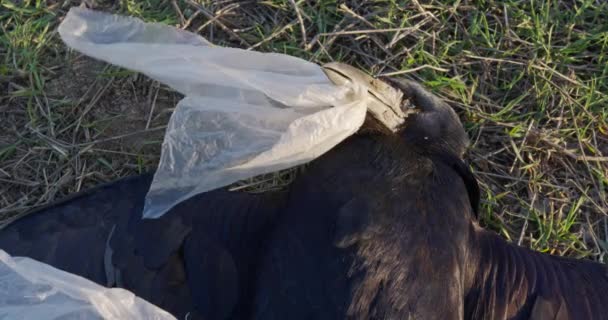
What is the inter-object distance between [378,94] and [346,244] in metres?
0.47

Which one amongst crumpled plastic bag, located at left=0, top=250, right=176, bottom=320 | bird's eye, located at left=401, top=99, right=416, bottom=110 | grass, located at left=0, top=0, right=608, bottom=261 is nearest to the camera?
crumpled plastic bag, located at left=0, top=250, right=176, bottom=320

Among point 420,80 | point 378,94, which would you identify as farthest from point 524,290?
point 420,80

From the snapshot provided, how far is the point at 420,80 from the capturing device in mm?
2498

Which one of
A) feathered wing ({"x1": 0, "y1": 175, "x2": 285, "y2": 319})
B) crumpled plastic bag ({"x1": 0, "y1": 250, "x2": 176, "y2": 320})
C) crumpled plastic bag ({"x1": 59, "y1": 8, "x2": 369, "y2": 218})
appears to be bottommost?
feathered wing ({"x1": 0, "y1": 175, "x2": 285, "y2": 319})

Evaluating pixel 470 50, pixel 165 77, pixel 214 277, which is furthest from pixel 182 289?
pixel 470 50

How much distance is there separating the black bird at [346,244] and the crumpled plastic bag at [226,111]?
8 cm

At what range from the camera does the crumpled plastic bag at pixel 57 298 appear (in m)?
1.75

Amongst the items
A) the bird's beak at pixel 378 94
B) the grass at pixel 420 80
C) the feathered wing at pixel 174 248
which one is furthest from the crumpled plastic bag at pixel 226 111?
the grass at pixel 420 80

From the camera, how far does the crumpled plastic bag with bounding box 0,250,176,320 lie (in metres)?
1.75

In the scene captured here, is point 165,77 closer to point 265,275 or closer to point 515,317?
point 265,275

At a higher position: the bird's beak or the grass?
the bird's beak

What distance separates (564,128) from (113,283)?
5.05 feet

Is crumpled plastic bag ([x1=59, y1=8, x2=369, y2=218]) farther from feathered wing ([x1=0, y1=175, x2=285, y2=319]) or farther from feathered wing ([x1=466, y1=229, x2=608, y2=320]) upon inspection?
feathered wing ([x1=466, y1=229, x2=608, y2=320])

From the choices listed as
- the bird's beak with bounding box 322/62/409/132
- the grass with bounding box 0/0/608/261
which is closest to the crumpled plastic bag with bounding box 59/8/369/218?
the bird's beak with bounding box 322/62/409/132
